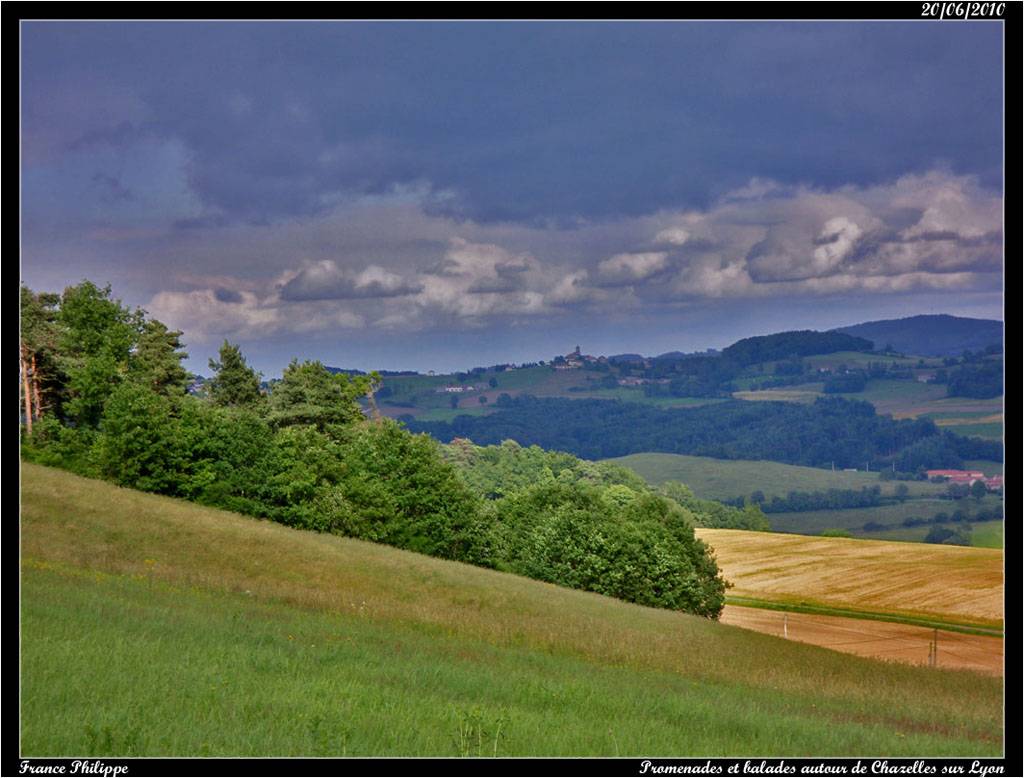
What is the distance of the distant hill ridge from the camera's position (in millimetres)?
11387

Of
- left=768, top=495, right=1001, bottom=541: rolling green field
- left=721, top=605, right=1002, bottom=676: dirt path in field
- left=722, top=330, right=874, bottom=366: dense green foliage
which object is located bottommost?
left=721, top=605, right=1002, bottom=676: dirt path in field

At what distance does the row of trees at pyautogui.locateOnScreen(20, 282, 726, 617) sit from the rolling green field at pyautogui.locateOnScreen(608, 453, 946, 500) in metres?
12.2

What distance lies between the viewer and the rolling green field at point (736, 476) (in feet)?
226

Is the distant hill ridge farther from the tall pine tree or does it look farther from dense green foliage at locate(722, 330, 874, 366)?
the tall pine tree

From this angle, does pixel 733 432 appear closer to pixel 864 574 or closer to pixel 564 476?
pixel 564 476

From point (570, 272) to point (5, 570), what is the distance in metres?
10.4

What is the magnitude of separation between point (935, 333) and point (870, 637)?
4247 cm

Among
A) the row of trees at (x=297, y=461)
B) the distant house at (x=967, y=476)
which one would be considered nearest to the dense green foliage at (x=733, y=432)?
the distant house at (x=967, y=476)

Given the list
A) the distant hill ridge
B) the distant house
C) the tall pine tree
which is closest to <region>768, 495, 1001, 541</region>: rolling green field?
the distant house

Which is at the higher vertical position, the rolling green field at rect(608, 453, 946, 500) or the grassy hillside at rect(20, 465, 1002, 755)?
the grassy hillside at rect(20, 465, 1002, 755)

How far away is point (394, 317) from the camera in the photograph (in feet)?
57.0

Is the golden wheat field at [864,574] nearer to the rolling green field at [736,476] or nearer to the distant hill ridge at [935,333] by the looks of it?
the rolling green field at [736,476]

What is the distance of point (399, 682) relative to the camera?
12070 millimetres

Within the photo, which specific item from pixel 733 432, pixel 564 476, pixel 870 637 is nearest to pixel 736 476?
pixel 733 432
